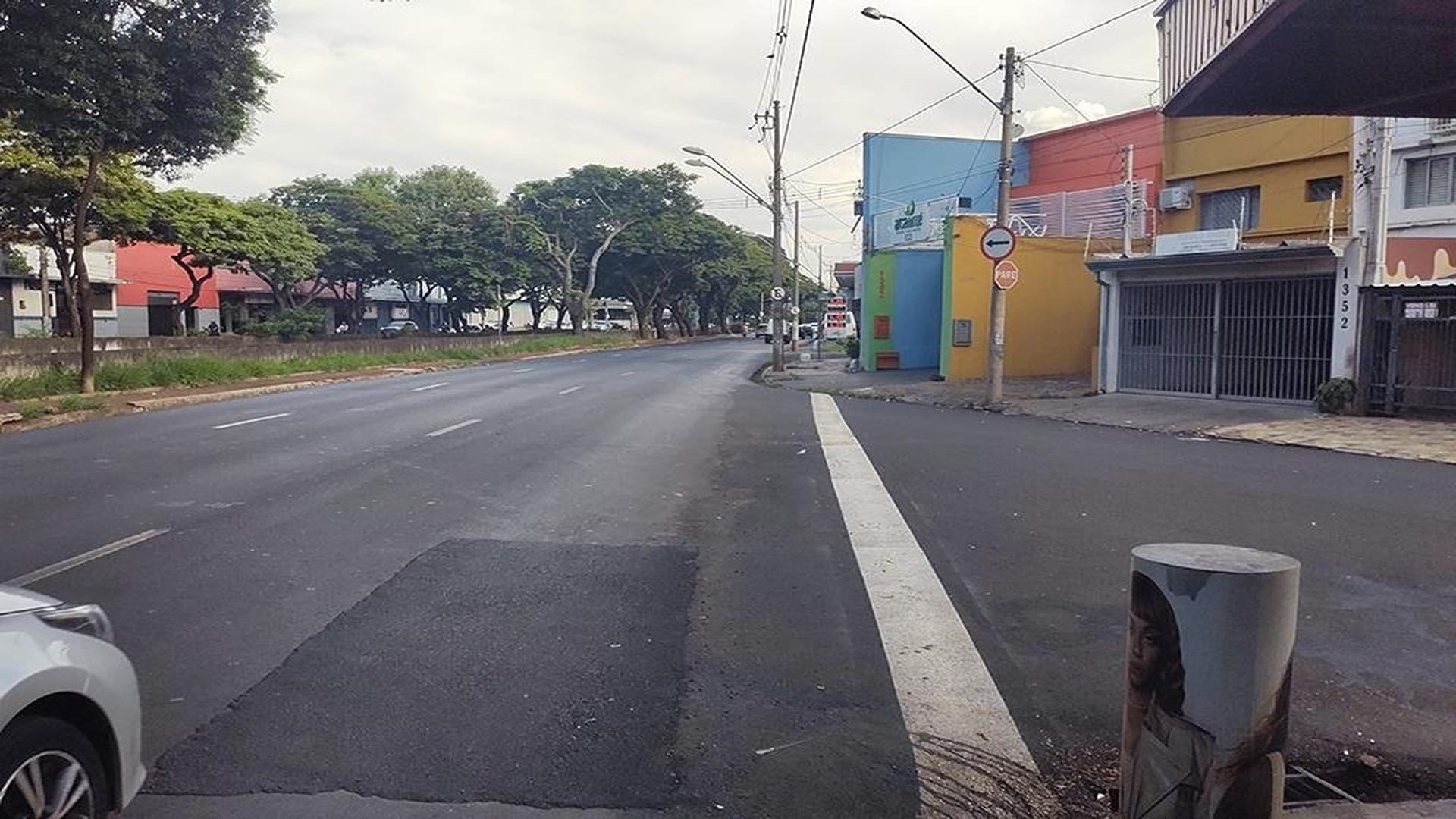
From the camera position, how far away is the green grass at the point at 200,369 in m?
21.4

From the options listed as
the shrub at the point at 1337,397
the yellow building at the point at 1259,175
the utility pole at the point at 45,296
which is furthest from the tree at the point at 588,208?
the shrub at the point at 1337,397

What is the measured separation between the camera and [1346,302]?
1789 centimetres

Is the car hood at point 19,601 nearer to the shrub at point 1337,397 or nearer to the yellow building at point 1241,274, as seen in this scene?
the shrub at point 1337,397

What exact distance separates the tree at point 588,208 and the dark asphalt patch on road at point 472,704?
50.6 meters

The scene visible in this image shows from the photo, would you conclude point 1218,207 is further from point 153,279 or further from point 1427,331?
point 153,279

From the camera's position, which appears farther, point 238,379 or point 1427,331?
point 238,379

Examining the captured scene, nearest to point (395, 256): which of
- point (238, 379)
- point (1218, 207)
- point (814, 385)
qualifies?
point (238, 379)

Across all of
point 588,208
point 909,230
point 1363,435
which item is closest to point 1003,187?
point 1363,435

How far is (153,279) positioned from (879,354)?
35.7 meters

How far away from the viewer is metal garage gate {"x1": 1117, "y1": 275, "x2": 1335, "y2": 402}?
765 inches

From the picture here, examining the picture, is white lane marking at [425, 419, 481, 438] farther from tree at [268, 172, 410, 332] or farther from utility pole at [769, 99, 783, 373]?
tree at [268, 172, 410, 332]

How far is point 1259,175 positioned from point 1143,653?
2607cm

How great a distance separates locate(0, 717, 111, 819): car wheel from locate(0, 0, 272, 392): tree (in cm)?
1305

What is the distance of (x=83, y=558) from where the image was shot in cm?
730
